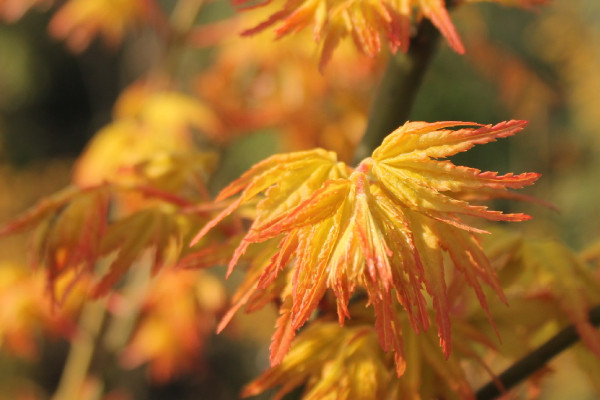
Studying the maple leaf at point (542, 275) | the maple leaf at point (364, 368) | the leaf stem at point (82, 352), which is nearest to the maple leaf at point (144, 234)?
the maple leaf at point (364, 368)

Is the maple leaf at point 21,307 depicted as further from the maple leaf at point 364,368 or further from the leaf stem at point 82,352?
the maple leaf at point 364,368

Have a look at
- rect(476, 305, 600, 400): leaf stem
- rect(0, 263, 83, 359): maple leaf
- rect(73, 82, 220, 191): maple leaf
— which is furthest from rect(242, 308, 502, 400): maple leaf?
rect(0, 263, 83, 359): maple leaf

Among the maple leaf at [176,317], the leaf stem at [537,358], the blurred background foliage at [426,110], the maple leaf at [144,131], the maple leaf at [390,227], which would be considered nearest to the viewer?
the maple leaf at [390,227]

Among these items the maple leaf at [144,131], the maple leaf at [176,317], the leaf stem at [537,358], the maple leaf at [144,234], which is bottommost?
the maple leaf at [176,317]

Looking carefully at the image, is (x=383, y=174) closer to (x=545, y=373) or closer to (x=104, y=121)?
(x=545, y=373)

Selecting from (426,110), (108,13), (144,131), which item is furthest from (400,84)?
(426,110)

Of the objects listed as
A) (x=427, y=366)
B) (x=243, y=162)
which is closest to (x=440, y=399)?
(x=427, y=366)

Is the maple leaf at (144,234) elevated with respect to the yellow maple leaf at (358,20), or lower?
lower
